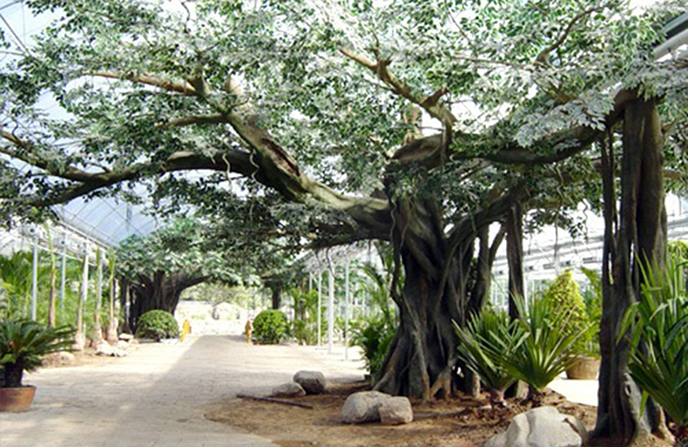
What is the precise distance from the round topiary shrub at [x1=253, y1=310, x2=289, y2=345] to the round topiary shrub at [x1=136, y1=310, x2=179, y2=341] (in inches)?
135

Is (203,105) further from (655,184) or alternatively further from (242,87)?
(655,184)

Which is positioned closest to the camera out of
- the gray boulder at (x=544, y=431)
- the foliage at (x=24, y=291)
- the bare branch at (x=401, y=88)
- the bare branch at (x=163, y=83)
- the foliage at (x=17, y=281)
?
the gray boulder at (x=544, y=431)

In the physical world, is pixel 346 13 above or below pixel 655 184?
above

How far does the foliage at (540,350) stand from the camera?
7234mm

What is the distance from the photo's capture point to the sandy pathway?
7.11 meters

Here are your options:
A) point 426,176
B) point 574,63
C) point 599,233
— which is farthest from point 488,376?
point 599,233

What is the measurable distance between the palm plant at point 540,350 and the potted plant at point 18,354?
528cm

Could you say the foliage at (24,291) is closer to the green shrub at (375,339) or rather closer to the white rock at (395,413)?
the green shrub at (375,339)

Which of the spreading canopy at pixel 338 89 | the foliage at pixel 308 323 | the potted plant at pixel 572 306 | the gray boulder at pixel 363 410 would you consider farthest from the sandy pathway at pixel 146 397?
the foliage at pixel 308 323

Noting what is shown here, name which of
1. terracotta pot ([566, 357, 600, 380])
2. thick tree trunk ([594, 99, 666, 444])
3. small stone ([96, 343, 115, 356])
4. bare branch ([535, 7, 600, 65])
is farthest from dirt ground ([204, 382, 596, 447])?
small stone ([96, 343, 115, 356])

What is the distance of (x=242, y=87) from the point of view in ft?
29.2

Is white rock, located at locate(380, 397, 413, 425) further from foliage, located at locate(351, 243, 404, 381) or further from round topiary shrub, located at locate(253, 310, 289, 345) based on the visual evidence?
round topiary shrub, located at locate(253, 310, 289, 345)

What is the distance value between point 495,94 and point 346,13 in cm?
147

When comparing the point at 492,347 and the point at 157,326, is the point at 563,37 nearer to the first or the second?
the point at 492,347
